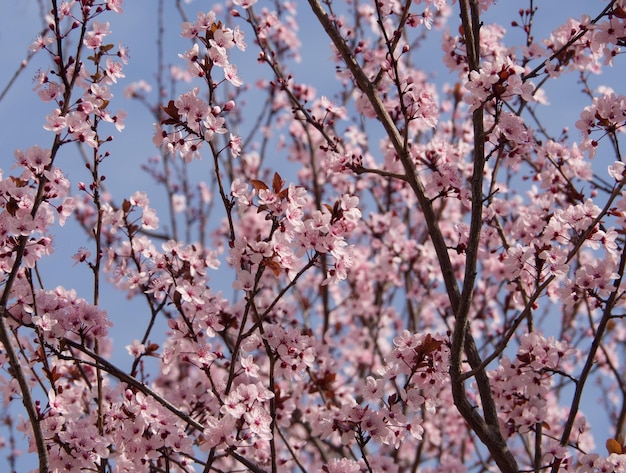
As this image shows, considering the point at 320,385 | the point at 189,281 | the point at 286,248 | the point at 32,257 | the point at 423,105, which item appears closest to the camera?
the point at 286,248

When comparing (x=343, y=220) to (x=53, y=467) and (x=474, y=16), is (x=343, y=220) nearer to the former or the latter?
(x=474, y=16)

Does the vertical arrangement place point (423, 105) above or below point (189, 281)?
above

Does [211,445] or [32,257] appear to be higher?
[32,257]

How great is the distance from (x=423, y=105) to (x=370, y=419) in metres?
1.69

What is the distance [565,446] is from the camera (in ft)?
11.4

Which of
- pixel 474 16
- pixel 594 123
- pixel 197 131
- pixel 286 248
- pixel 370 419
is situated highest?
pixel 474 16

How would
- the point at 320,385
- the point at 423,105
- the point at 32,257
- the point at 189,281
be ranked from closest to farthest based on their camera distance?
1. the point at 32,257
2. the point at 189,281
3. the point at 423,105
4. the point at 320,385

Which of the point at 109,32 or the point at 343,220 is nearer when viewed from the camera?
the point at 343,220

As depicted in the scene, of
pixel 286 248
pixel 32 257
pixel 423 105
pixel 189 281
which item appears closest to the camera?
pixel 286 248

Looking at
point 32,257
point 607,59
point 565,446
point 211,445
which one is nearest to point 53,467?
point 211,445

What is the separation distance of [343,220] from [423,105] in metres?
0.98

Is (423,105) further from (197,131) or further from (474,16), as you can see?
(197,131)

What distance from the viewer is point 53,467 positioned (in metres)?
3.08

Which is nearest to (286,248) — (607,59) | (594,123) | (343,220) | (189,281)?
(343,220)
